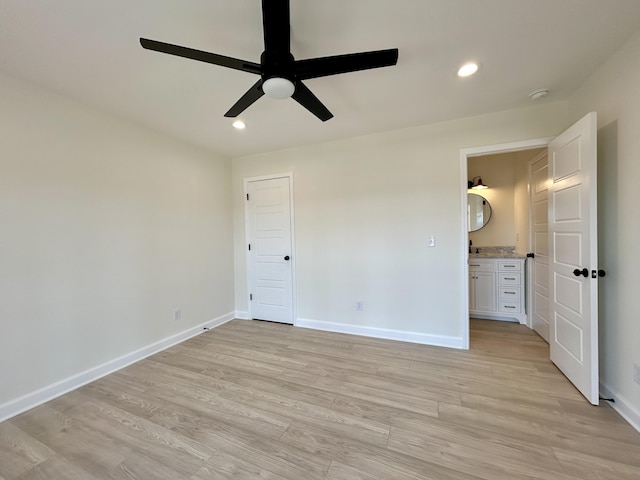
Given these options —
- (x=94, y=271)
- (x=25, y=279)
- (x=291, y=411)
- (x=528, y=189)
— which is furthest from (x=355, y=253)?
(x=25, y=279)

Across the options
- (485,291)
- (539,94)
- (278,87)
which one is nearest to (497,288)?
(485,291)

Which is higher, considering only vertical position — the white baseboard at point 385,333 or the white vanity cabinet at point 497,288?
the white vanity cabinet at point 497,288

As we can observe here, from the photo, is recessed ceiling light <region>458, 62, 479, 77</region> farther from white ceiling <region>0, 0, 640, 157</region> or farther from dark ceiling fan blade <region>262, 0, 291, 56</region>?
dark ceiling fan blade <region>262, 0, 291, 56</region>

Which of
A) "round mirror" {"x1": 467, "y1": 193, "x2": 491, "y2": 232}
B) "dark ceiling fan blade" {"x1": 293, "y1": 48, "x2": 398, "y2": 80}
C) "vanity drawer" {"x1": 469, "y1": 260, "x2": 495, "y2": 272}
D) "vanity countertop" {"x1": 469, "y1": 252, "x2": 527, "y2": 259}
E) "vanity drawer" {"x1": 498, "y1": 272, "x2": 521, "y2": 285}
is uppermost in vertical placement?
"dark ceiling fan blade" {"x1": 293, "y1": 48, "x2": 398, "y2": 80}

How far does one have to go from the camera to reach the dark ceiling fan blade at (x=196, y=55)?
1262 mm

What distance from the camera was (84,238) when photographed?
232 cm

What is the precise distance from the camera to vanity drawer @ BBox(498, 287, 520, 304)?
3.56 metres

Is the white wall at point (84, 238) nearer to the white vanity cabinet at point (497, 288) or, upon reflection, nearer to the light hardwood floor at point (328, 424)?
the light hardwood floor at point (328, 424)

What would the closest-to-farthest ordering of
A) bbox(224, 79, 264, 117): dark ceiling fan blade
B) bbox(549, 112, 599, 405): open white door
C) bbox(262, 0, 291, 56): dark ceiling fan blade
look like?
bbox(262, 0, 291, 56): dark ceiling fan blade
bbox(224, 79, 264, 117): dark ceiling fan blade
bbox(549, 112, 599, 405): open white door

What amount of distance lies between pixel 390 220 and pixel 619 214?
5.88 ft

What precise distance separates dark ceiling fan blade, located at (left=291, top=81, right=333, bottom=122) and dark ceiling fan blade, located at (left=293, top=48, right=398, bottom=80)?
9cm

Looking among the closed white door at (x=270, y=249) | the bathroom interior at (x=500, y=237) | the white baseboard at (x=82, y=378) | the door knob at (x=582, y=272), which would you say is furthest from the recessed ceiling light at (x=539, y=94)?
the white baseboard at (x=82, y=378)

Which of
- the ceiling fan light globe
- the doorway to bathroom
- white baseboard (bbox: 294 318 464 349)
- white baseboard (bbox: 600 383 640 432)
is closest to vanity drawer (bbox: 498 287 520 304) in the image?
the doorway to bathroom

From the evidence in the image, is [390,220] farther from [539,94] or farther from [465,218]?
[539,94]
